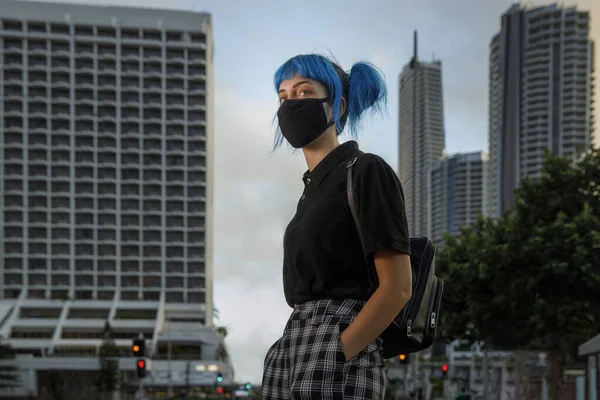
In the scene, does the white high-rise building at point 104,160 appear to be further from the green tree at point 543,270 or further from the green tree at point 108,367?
the green tree at point 543,270

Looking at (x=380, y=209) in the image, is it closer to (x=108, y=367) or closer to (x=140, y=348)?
(x=140, y=348)

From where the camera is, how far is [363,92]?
2.36 m

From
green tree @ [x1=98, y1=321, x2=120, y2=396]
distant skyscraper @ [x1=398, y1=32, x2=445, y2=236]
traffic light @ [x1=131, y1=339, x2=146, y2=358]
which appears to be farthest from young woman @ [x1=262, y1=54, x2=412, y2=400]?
distant skyscraper @ [x1=398, y1=32, x2=445, y2=236]

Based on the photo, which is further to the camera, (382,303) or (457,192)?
(457,192)

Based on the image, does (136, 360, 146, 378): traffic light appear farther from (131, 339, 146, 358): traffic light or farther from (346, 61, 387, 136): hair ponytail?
(346, 61, 387, 136): hair ponytail

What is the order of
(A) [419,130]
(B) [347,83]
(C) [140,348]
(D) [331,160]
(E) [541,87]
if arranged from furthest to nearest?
(A) [419,130] < (E) [541,87] < (C) [140,348] < (B) [347,83] < (D) [331,160]

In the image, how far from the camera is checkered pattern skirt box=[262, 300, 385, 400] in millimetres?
1979

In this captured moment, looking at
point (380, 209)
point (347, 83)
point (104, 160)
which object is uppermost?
point (104, 160)

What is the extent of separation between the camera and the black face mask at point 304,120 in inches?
89.4

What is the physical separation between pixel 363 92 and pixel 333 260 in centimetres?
54

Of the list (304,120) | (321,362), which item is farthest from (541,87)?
(321,362)

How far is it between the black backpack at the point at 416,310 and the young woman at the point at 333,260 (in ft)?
0.18

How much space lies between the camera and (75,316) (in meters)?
100

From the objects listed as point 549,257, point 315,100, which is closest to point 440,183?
point 549,257
